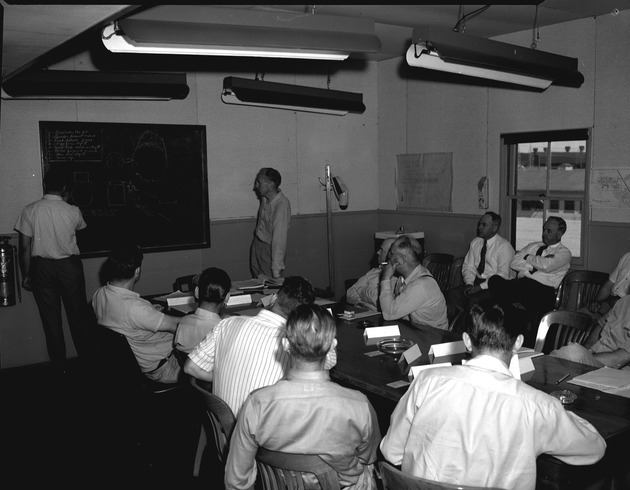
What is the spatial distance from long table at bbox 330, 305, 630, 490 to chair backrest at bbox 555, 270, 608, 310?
7.93 feet

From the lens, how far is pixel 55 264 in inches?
227

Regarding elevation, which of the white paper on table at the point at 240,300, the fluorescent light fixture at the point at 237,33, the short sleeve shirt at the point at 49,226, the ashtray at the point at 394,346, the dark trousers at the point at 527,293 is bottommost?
the dark trousers at the point at 527,293

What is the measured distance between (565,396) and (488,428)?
0.79 metres

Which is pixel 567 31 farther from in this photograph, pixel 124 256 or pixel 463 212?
pixel 124 256

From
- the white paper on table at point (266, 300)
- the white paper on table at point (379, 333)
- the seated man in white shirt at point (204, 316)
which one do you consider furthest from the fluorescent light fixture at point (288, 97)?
the white paper on table at point (379, 333)

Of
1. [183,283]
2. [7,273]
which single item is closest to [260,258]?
[183,283]

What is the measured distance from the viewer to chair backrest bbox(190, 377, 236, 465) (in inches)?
102

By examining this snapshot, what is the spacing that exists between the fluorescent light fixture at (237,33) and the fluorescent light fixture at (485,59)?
395 millimetres

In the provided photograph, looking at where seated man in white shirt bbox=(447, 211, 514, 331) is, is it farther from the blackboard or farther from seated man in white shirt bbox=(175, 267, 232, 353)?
seated man in white shirt bbox=(175, 267, 232, 353)

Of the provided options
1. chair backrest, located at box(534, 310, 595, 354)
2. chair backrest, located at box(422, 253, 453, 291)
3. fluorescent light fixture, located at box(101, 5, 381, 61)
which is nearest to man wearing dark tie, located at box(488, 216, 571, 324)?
chair backrest, located at box(422, 253, 453, 291)

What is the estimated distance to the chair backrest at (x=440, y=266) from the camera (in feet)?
23.8

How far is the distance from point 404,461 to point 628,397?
1.13 meters

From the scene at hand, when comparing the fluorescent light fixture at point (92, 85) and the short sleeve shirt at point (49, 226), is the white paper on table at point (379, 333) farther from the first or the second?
the fluorescent light fixture at point (92, 85)

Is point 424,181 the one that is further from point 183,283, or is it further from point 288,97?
point 183,283
